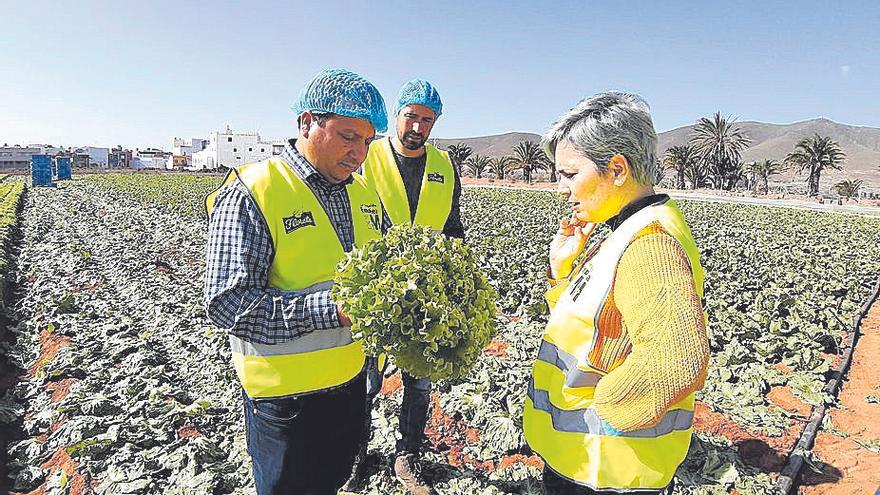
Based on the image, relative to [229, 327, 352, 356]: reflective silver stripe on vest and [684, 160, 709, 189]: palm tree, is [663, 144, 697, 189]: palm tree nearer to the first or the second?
[684, 160, 709, 189]: palm tree

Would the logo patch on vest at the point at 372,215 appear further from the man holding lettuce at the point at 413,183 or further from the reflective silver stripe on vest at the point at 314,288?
the man holding lettuce at the point at 413,183

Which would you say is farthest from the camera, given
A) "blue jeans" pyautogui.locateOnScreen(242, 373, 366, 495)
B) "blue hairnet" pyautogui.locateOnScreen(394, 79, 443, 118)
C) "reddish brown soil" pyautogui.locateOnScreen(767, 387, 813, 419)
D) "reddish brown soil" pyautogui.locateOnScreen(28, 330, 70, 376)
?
"reddish brown soil" pyautogui.locateOnScreen(28, 330, 70, 376)

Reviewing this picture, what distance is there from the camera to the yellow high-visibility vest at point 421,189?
3.91 meters

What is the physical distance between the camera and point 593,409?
6.89ft

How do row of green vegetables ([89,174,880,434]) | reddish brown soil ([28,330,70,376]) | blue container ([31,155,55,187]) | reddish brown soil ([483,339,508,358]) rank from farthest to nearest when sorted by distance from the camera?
blue container ([31,155,55,187])
reddish brown soil ([483,339,508,358])
reddish brown soil ([28,330,70,376])
row of green vegetables ([89,174,880,434])

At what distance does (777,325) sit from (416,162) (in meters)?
6.94

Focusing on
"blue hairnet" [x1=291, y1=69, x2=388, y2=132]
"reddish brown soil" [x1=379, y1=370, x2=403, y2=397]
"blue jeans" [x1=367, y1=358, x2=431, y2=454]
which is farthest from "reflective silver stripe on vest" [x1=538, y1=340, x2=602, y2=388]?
"reddish brown soil" [x1=379, y1=370, x2=403, y2=397]

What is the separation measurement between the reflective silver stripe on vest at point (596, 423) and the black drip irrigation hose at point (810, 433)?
124 inches

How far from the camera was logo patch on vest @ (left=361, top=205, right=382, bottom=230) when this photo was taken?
2.93 meters

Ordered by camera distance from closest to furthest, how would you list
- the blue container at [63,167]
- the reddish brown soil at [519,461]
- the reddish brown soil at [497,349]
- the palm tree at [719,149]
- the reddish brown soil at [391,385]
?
1. the reddish brown soil at [519,461]
2. the reddish brown soil at [391,385]
3. the reddish brown soil at [497,349]
4. the blue container at [63,167]
5. the palm tree at [719,149]

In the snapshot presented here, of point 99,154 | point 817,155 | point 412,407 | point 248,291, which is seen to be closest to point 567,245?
point 248,291

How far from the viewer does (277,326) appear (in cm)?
229

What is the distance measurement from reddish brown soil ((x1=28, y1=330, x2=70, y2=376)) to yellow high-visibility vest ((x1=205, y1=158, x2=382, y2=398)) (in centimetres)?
583

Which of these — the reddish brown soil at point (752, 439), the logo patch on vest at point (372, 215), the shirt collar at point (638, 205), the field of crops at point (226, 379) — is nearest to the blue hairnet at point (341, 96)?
the logo patch on vest at point (372, 215)
